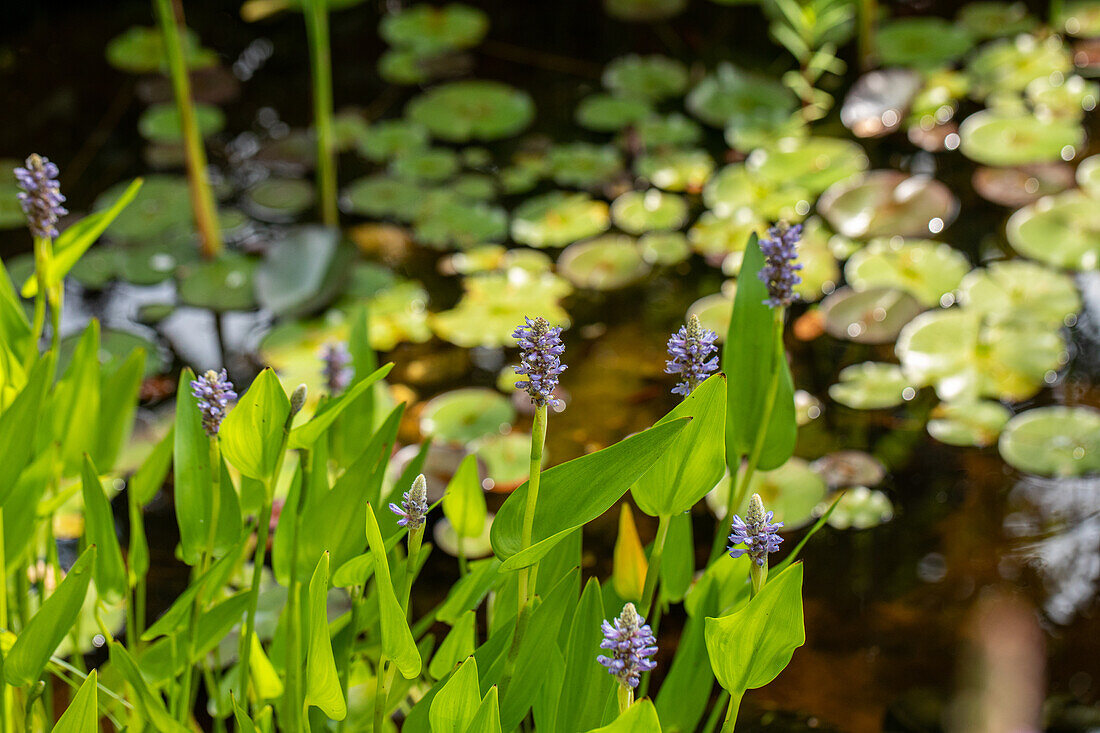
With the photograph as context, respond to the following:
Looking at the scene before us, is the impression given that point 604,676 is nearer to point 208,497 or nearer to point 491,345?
point 208,497

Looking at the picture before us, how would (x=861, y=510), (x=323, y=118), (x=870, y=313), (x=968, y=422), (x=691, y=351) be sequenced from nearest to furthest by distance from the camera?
(x=691, y=351) < (x=861, y=510) < (x=968, y=422) < (x=870, y=313) < (x=323, y=118)

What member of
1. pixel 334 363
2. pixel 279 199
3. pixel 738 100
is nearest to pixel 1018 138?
pixel 738 100

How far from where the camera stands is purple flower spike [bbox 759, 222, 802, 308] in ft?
2.64

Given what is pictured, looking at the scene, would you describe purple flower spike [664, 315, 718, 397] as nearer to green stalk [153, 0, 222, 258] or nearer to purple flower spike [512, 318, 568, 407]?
purple flower spike [512, 318, 568, 407]

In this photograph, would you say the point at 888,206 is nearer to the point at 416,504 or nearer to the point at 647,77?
the point at 647,77

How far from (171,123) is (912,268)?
151 cm

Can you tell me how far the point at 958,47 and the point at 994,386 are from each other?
1.02 m

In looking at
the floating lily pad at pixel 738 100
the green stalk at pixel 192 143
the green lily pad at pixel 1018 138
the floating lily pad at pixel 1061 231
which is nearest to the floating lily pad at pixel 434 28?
the floating lily pad at pixel 738 100

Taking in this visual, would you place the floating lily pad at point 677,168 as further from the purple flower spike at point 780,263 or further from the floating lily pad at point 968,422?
the purple flower spike at point 780,263

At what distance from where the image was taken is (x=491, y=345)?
5.93 feet

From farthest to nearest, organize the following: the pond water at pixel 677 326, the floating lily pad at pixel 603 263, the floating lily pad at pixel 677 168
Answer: the floating lily pad at pixel 677 168
the floating lily pad at pixel 603 263
the pond water at pixel 677 326

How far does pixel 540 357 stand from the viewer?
0.65 meters

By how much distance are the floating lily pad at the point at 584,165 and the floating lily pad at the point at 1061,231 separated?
0.73 meters

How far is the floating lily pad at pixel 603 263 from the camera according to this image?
1888 millimetres
